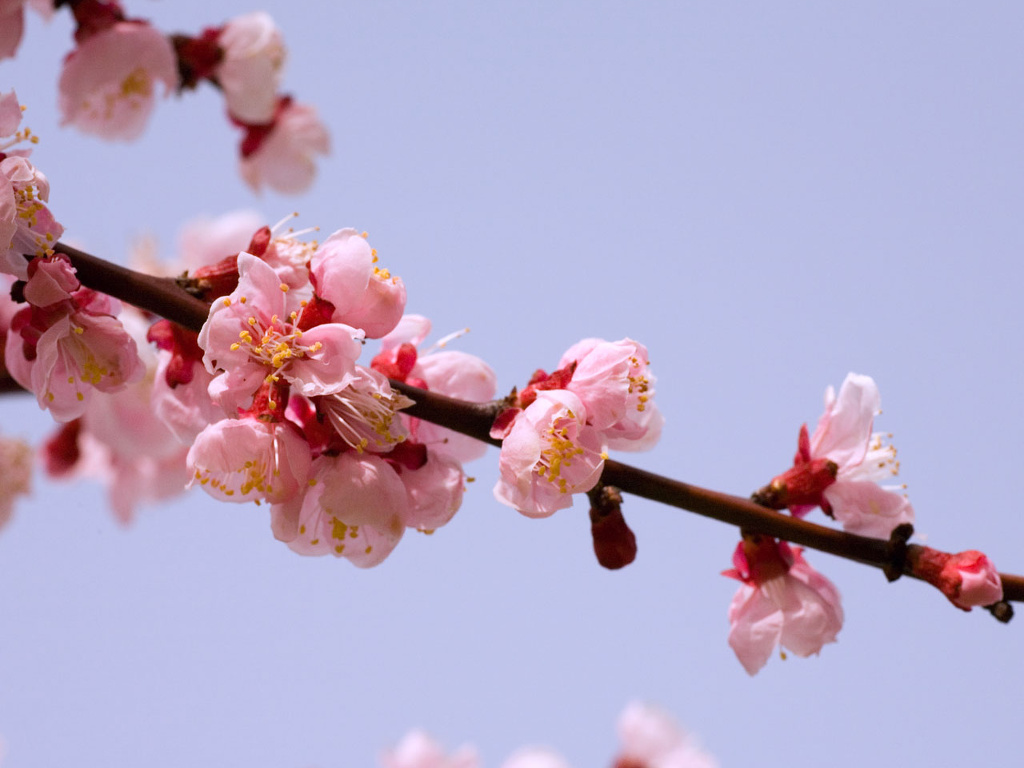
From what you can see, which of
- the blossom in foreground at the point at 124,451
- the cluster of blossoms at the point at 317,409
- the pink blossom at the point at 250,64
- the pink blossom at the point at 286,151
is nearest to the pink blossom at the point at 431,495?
the cluster of blossoms at the point at 317,409

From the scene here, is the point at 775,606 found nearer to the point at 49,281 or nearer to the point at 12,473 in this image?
the point at 49,281

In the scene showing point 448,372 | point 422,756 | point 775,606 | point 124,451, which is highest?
point 448,372

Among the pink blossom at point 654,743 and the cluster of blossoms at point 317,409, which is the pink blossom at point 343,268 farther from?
the pink blossom at point 654,743

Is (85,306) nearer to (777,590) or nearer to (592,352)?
(592,352)

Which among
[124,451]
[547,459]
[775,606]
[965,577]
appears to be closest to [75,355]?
[547,459]

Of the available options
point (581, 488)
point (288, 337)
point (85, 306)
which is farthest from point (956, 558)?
point (85, 306)

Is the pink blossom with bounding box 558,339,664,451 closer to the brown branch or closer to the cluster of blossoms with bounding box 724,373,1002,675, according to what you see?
the brown branch

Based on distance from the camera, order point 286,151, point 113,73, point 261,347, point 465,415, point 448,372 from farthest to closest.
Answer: point 286,151
point 113,73
point 448,372
point 465,415
point 261,347

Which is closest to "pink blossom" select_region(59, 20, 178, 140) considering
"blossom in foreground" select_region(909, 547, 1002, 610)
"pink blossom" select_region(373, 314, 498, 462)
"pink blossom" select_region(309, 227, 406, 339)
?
"pink blossom" select_region(373, 314, 498, 462)
